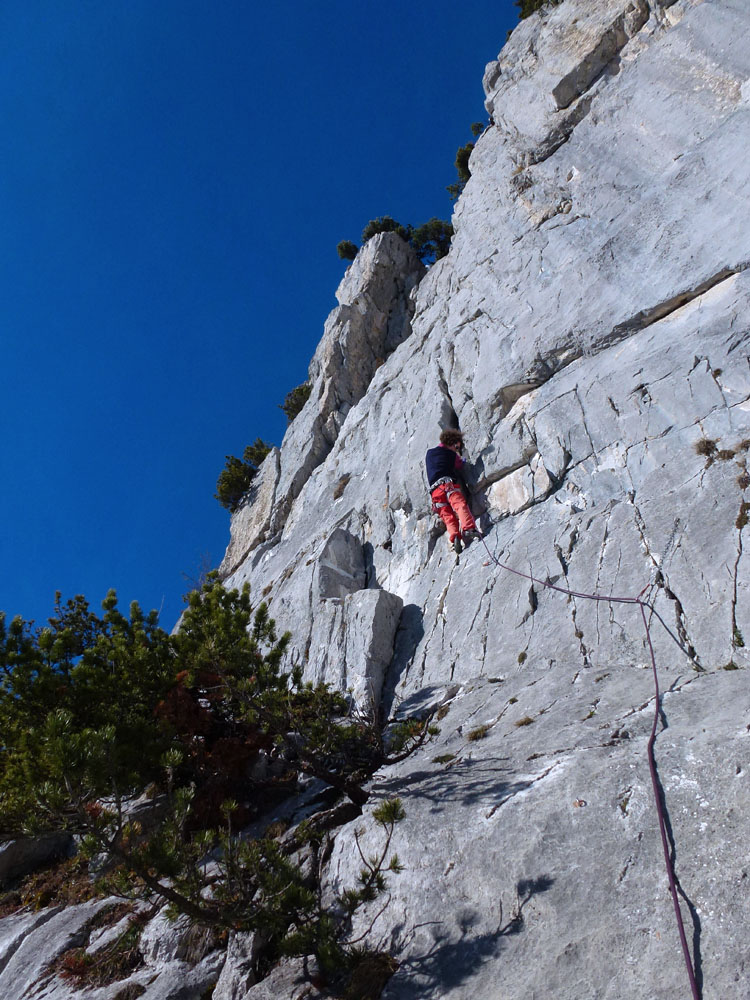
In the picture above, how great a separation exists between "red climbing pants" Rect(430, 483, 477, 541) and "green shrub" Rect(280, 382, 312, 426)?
21947mm

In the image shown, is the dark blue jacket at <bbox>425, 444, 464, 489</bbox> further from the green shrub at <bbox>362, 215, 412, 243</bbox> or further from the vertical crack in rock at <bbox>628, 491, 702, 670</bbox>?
the green shrub at <bbox>362, 215, 412, 243</bbox>

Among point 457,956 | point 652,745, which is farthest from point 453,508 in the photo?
point 457,956

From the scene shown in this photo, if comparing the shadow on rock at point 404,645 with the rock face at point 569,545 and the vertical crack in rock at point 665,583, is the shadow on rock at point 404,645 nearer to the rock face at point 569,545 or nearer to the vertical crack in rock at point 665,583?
the rock face at point 569,545

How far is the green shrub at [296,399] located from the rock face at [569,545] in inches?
428

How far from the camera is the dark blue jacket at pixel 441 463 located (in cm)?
1450

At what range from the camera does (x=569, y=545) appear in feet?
37.5

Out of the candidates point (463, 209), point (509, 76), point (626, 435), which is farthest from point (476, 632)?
point (509, 76)

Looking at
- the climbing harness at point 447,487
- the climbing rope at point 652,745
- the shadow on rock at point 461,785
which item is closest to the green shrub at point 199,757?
the shadow on rock at point 461,785

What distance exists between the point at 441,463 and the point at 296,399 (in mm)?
22242

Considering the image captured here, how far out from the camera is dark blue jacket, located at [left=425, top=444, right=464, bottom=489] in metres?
14.5

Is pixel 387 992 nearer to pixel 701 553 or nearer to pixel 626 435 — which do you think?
pixel 701 553

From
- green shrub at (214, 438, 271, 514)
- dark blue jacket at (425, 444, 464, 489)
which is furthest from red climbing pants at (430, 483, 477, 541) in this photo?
green shrub at (214, 438, 271, 514)

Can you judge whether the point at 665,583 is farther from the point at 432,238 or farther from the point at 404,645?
the point at 432,238

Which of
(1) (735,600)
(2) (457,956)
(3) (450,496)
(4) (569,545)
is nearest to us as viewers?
(2) (457,956)
